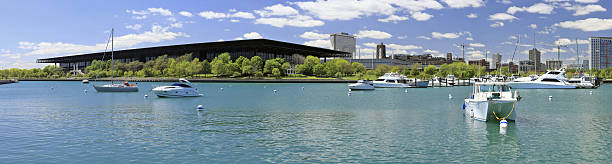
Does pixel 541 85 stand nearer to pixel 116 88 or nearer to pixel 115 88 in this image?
pixel 116 88

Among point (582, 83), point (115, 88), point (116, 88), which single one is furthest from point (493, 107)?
point (582, 83)

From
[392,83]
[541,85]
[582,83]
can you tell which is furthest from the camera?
[582,83]

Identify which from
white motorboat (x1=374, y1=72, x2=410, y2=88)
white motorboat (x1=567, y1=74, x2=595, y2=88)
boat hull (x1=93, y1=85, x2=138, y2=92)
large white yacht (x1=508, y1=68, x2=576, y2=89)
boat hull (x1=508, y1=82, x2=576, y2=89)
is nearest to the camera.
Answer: boat hull (x1=93, y1=85, x2=138, y2=92)

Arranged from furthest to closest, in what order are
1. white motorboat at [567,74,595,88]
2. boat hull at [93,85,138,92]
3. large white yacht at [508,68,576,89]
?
1. white motorboat at [567,74,595,88]
2. large white yacht at [508,68,576,89]
3. boat hull at [93,85,138,92]

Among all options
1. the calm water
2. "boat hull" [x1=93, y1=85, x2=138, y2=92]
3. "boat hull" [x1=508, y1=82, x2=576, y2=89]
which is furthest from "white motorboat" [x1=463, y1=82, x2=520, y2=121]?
"boat hull" [x1=508, y1=82, x2=576, y2=89]

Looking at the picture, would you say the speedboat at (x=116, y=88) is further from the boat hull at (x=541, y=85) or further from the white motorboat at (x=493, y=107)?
the boat hull at (x=541, y=85)

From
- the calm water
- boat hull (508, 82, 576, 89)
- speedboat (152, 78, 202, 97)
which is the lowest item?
the calm water

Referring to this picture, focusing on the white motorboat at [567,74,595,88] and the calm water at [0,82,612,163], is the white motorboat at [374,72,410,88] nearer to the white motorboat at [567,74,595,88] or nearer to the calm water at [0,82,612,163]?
the white motorboat at [567,74,595,88]

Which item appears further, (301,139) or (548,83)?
(548,83)

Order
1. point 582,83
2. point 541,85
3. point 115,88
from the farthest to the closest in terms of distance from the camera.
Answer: point 582,83 → point 541,85 → point 115,88

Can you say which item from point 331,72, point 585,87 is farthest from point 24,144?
point 331,72

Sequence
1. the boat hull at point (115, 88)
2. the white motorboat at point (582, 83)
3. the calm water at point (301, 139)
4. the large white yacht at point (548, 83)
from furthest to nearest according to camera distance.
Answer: the white motorboat at point (582, 83)
the large white yacht at point (548, 83)
the boat hull at point (115, 88)
the calm water at point (301, 139)

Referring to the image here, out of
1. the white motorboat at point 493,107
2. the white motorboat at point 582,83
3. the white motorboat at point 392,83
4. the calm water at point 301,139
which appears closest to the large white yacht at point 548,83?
the white motorboat at point 582,83

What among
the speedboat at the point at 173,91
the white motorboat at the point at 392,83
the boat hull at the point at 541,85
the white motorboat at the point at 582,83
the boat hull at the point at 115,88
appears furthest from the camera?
the white motorboat at the point at 582,83
